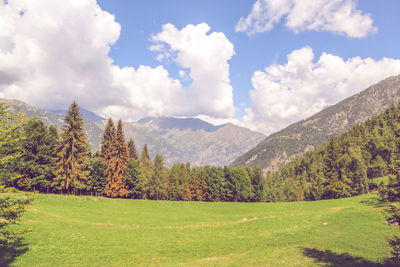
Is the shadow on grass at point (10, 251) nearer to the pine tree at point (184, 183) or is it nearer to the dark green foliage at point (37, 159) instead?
the dark green foliage at point (37, 159)

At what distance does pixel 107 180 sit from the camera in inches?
2515

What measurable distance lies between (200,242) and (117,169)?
47902 millimetres

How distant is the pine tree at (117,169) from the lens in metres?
63.8

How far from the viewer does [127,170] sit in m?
68.8

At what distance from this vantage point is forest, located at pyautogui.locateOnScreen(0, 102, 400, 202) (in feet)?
169

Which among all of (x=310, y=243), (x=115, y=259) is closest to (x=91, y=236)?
(x=115, y=259)

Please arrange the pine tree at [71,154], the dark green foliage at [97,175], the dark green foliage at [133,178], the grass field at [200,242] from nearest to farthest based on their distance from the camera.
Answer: the grass field at [200,242] < the pine tree at [71,154] < the dark green foliage at [97,175] < the dark green foliage at [133,178]

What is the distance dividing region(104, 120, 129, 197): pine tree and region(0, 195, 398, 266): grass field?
29388mm

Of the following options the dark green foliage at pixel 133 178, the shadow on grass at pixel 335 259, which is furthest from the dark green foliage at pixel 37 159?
the shadow on grass at pixel 335 259

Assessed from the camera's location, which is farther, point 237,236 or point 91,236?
point 237,236

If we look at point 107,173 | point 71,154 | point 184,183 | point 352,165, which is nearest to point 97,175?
point 107,173

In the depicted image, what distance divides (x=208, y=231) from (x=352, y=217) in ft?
68.3

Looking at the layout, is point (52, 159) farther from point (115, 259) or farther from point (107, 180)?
point (115, 259)

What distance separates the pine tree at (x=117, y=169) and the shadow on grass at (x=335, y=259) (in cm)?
5570
